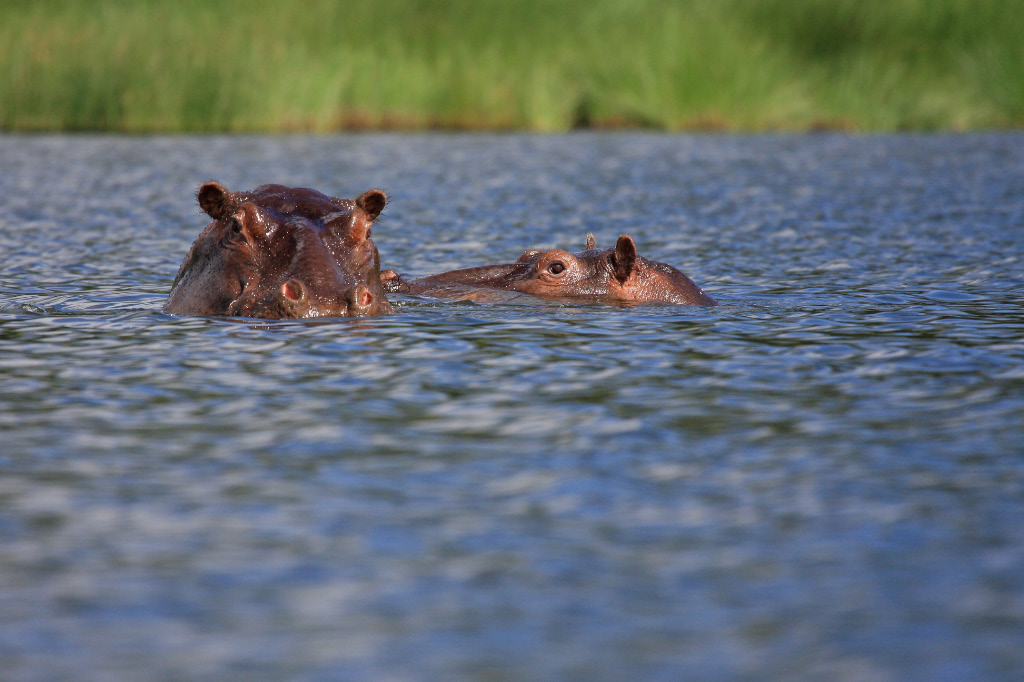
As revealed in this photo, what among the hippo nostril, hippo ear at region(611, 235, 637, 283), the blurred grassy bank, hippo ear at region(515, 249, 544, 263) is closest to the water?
the hippo nostril

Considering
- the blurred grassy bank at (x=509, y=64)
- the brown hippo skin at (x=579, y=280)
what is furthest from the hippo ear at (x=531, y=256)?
the blurred grassy bank at (x=509, y=64)

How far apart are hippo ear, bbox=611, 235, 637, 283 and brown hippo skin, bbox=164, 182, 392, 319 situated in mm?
1593

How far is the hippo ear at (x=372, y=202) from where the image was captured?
6988mm

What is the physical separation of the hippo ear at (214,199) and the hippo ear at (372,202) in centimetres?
63

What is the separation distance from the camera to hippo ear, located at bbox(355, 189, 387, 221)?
6.99m

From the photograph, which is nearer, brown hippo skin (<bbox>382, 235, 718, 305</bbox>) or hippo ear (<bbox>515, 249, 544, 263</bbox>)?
brown hippo skin (<bbox>382, 235, 718, 305</bbox>)

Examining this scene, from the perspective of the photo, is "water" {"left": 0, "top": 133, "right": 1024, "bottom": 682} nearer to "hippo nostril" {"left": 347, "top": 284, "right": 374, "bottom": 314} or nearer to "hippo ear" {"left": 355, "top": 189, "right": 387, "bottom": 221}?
"hippo nostril" {"left": 347, "top": 284, "right": 374, "bottom": 314}

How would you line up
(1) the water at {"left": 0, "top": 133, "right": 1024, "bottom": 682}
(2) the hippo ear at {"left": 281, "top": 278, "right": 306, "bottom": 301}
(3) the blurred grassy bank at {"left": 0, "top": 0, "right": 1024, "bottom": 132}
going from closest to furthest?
(1) the water at {"left": 0, "top": 133, "right": 1024, "bottom": 682}, (2) the hippo ear at {"left": 281, "top": 278, "right": 306, "bottom": 301}, (3) the blurred grassy bank at {"left": 0, "top": 0, "right": 1024, "bottom": 132}

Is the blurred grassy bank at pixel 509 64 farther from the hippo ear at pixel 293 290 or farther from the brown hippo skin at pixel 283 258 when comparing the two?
the hippo ear at pixel 293 290

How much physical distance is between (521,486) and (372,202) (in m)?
3.26

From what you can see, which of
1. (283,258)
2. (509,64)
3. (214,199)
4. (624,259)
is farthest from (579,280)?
(509,64)

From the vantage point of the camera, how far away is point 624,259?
26.8 ft

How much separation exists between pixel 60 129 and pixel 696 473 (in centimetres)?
1912

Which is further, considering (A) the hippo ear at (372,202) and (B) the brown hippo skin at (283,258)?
(A) the hippo ear at (372,202)
